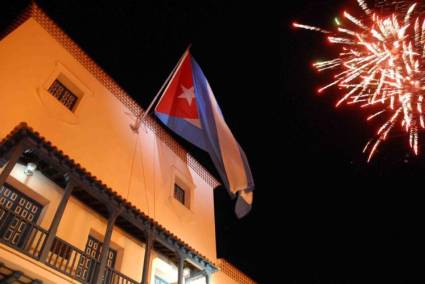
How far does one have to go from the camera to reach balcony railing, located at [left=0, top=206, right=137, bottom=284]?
24.6ft

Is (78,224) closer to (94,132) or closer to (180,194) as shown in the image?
(94,132)

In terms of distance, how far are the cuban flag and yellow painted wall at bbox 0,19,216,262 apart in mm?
2380

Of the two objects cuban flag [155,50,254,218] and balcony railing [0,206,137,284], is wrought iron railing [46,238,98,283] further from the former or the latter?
cuban flag [155,50,254,218]

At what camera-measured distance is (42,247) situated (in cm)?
762

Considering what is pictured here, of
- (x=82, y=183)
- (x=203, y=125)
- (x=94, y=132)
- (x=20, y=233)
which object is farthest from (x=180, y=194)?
(x=20, y=233)

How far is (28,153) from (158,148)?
683cm

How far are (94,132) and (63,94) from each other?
172 cm

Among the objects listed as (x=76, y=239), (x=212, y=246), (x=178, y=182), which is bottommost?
→ (x=76, y=239)

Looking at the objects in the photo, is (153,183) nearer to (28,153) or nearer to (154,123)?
(154,123)

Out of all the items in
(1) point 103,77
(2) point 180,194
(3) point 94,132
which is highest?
(1) point 103,77

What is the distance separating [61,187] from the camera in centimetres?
1012

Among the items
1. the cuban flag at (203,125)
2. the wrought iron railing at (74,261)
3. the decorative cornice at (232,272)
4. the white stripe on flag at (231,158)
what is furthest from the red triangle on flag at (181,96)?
the decorative cornice at (232,272)

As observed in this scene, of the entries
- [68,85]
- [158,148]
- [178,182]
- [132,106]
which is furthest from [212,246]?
[68,85]

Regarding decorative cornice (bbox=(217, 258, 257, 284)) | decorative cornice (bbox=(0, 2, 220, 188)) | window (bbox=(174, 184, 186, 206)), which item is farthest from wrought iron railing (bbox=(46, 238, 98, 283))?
decorative cornice (bbox=(0, 2, 220, 188))
